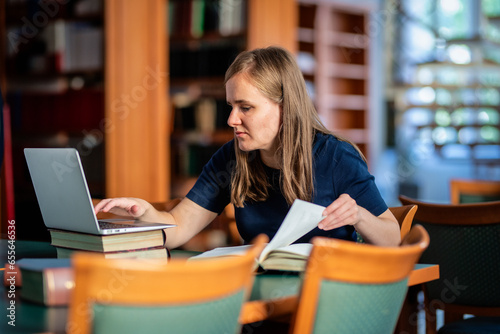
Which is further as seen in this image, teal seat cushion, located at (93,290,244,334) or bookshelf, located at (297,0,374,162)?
bookshelf, located at (297,0,374,162)

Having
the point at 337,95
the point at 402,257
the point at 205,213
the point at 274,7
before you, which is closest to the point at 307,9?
the point at 337,95

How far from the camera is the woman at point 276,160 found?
1.76 metres

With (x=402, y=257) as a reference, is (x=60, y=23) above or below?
above

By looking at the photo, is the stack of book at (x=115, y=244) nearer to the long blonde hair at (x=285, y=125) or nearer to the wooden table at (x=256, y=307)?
the wooden table at (x=256, y=307)

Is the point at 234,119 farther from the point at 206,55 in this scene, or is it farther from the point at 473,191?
the point at 206,55

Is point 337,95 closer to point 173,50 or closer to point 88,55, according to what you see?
point 173,50

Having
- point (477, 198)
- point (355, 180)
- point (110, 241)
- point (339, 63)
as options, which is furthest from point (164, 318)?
point (339, 63)

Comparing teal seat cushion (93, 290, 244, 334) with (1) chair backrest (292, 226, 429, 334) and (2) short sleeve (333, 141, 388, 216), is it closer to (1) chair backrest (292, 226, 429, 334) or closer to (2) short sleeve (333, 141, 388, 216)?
(1) chair backrest (292, 226, 429, 334)

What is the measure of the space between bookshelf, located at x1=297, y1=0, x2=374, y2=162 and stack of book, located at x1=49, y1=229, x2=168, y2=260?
17.2 feet

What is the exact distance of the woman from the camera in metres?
1.76

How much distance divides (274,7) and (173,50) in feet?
2.81

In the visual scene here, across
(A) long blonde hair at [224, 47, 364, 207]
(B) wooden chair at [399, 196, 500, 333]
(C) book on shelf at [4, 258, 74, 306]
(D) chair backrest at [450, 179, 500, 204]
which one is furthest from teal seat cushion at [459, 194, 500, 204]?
(C) book on shelf at [4, 258, 74, 306]

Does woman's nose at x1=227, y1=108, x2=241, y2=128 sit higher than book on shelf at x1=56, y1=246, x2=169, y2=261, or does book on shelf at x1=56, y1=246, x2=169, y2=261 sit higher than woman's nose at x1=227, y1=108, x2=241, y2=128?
woman's nose at x1=227, y1=108, x2=241, y2=128

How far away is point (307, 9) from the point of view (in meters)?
6.77
